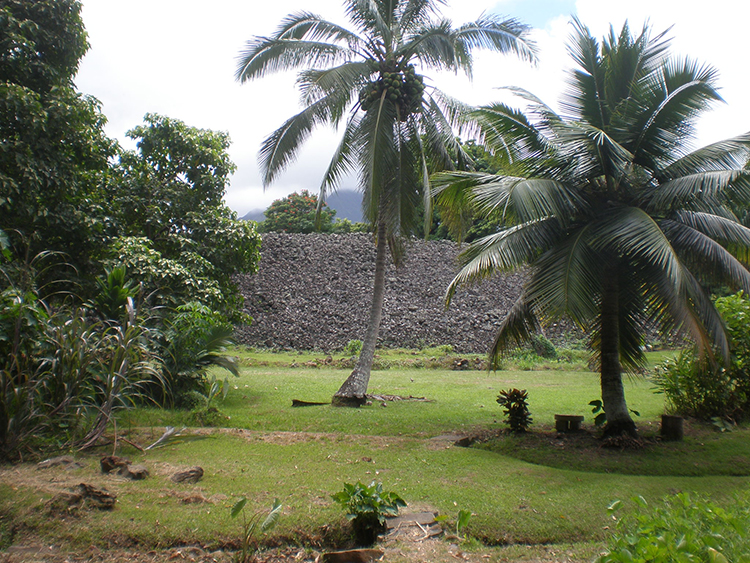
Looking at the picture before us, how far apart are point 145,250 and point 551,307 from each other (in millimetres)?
6827

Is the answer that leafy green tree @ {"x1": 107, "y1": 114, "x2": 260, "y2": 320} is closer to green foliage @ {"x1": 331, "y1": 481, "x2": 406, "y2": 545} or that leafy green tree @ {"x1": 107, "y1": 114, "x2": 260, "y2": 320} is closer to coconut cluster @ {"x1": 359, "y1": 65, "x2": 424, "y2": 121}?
coconut cluster @ {"x1": 359, "y1": 65, "x2": 424, "y2": 121}

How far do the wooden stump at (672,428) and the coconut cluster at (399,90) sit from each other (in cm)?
638

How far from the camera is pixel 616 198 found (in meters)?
6.49

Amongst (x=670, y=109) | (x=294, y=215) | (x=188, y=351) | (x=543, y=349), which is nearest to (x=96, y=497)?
(x=188, y=351)

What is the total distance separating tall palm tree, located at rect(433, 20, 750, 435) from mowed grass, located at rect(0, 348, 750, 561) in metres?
1.26

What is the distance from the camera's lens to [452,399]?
9.86 metres

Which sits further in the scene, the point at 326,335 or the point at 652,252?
the point at 326,335

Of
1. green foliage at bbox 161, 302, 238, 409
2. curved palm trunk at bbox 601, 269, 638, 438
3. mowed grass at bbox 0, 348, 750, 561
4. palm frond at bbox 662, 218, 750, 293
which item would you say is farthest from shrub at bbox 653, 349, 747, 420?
green foliage at bbox 161, 302, 238, 409

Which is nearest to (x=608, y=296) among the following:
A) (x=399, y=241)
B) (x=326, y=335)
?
(x=399, y=241)

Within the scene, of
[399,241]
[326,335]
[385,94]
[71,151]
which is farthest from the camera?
[326,335]

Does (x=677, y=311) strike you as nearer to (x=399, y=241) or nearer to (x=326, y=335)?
(x=399, y=241)

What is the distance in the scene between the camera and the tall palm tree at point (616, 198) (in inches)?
221

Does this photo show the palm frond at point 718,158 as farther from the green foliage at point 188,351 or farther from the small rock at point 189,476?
Result: the green foliage at point 188,351

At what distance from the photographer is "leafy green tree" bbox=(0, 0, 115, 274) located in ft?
21.8
